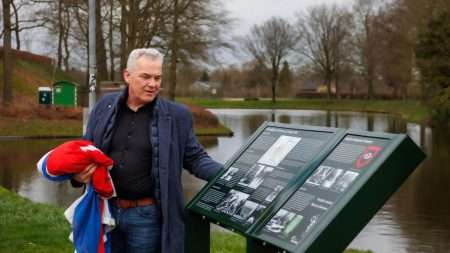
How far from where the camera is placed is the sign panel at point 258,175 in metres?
Result: 4.02

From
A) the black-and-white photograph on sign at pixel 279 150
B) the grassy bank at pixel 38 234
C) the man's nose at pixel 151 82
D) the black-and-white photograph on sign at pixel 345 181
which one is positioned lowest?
the grassy bank at pixel 38 234

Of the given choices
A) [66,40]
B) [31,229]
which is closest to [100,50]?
[66,40]

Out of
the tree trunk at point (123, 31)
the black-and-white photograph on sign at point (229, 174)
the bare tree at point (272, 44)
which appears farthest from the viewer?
the bare tree at point (272, 44)

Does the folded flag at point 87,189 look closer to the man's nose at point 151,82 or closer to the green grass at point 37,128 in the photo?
the man's nose at point 151,82

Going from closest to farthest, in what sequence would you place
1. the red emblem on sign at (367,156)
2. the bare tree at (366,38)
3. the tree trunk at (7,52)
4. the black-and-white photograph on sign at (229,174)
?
1. the red emblem on sign at (367,156)
2. the black-and-white photograph on sign at (229,174)
3. the tree trunk at (7,52)
4. the bare tree at (366,38)

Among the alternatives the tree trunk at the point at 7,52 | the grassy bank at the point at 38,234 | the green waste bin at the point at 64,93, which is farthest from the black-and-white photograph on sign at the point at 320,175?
the tree trunk at the point at 7,52

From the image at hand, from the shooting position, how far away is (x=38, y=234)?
751cm

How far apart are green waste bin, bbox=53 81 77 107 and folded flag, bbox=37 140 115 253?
24.4 meters

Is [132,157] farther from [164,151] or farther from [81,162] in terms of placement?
[81,162]

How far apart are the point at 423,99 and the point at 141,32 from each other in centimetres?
1598

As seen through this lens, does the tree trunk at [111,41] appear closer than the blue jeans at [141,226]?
No

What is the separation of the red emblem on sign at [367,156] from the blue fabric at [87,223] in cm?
153

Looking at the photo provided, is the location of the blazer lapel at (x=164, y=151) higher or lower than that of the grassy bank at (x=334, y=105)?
higher

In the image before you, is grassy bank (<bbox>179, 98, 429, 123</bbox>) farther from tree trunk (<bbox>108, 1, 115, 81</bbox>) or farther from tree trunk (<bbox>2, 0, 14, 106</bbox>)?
tree trunk (<bbox>2, 0, 14, 106</bbox>)
